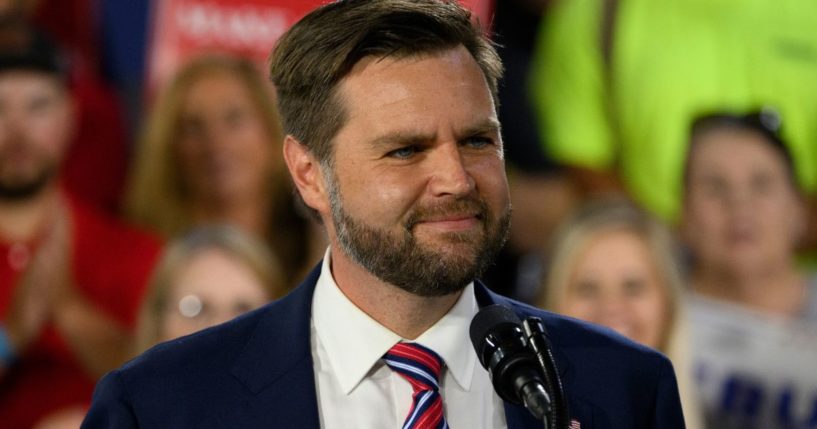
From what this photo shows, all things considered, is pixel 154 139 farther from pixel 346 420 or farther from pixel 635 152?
pixel 346 420

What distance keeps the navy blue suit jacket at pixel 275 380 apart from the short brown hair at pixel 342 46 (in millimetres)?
275

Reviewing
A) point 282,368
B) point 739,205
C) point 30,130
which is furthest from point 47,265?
point 282,368

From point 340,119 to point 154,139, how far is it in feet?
9.01

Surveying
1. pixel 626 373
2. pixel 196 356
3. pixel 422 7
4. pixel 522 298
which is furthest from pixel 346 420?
pixel 522 298

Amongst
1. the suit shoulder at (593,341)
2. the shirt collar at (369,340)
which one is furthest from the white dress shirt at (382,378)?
the suit shoulder at (593,341)

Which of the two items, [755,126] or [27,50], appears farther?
[27,50]

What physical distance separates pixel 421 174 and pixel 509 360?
0.35m

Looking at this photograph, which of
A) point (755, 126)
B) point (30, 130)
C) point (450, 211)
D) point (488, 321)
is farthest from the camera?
point (30, 130)

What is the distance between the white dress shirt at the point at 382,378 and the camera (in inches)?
73.1

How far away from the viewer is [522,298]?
4414 mm

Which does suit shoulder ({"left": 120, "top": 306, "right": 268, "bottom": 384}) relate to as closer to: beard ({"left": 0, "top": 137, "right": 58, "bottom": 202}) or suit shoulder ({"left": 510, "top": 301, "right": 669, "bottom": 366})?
suit shoulder ({"left": 510, "top": 301, "right": 669, "bottom": 366})

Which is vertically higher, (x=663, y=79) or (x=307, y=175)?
(x=307, y=175)

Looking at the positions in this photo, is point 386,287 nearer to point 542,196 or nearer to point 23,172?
point 542,196

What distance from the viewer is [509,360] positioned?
61.3 inches
